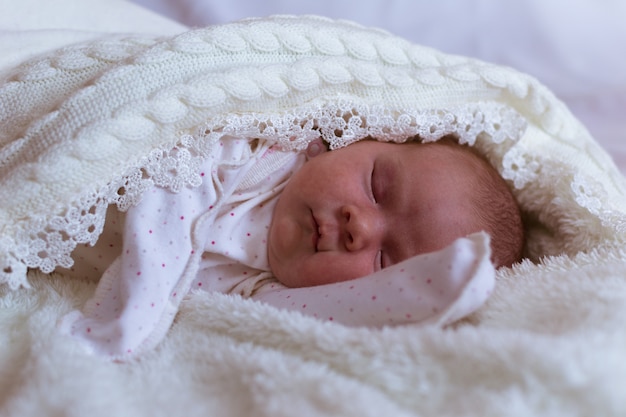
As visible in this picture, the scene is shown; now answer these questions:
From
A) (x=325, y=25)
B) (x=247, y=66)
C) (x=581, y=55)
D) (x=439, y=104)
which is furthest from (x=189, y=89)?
(x=581, y=55)

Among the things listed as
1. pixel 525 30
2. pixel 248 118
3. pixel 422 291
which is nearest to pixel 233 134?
pixel 248 118

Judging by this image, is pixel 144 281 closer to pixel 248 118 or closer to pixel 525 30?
pixel 248 118

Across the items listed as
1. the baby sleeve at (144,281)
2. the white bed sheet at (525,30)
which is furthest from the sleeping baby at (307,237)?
the white bed sheet at (525,30)

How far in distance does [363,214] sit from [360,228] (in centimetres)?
3

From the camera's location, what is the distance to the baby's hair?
1.08 m

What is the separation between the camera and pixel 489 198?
1.11 m

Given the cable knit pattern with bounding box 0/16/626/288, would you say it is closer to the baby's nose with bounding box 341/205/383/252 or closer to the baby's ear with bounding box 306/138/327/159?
the baby's ear with bounding box 306/138/327/159

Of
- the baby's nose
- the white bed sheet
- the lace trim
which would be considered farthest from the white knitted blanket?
the white bed sheet

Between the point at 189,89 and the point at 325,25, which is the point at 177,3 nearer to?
the point at 325,25

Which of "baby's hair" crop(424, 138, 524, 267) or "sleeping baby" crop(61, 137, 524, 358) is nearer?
"sleeping baby" crop(61, 137, 524, 358)

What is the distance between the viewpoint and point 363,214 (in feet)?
3.44

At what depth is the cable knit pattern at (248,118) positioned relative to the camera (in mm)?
913

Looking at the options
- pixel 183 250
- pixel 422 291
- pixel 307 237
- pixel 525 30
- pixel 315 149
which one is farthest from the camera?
pixel 525 30

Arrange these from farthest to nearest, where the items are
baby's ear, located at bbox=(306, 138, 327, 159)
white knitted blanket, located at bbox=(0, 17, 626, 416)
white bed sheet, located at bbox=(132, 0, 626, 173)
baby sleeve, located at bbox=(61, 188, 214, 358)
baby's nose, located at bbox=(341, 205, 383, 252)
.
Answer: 1. white bed sheet, located at bbox=(132, 0, 626, 173)
2. baby's ear, located at bbox=(306, 138, 327, 159)
3. baby's nose, located at bbox=(341, 205, 383, 252)
4. baby sleeve, located at bbox=(61, 188, 214, 358)
5. white knitted blanket, located at bbox=(0, 17, 626, 416)
